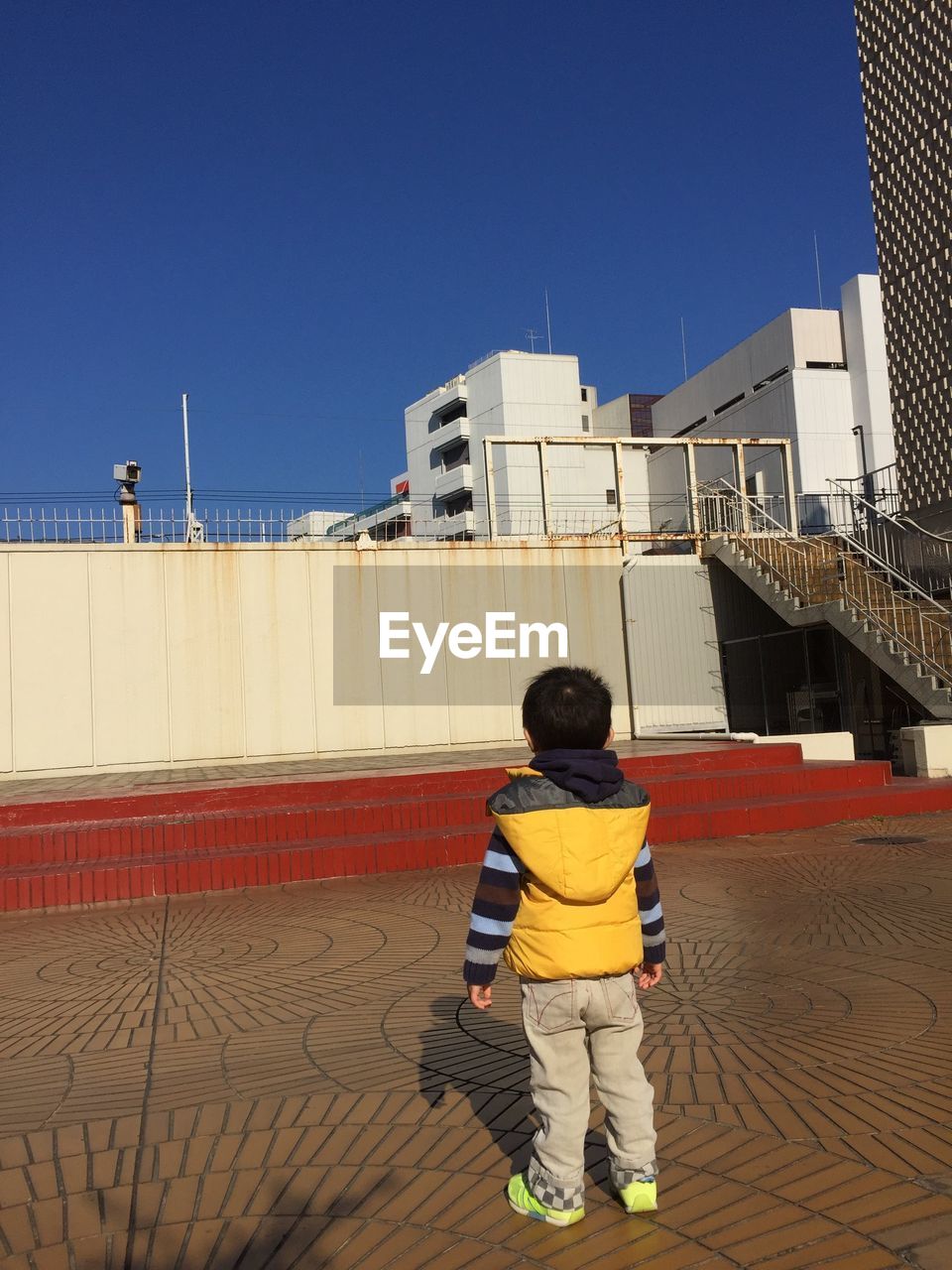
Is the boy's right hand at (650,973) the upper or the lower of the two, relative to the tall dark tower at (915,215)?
lower

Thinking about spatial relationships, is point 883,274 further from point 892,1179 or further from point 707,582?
point 892,1179

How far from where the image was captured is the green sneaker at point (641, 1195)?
2637mm

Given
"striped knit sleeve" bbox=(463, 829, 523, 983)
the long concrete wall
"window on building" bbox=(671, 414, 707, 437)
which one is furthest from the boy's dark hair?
"window on building" bbox=(671, 414, 707, 437)

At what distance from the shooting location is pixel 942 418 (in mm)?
17469

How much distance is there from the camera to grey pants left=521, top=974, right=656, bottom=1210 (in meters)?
2.60

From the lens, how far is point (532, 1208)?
8.74 feet

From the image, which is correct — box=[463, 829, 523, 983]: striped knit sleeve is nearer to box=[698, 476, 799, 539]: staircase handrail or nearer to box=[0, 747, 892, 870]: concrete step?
box=[0, 747, 892, 870]: concrete step

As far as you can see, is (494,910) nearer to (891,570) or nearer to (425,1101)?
(425,1101)

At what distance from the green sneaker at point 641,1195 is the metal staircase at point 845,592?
10.8 meters

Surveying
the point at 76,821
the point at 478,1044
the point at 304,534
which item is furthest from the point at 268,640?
the point at 478,1044

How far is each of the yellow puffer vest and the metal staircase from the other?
35.4 feet

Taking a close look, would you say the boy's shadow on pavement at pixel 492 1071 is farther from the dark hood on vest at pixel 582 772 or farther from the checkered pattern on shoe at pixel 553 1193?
the dark hood on vest at pixel 582 772

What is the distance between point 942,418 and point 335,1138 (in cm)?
1730

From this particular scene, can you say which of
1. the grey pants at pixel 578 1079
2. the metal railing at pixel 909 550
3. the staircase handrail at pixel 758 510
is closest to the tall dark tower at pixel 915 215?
the metal railing at pixel 909 550
